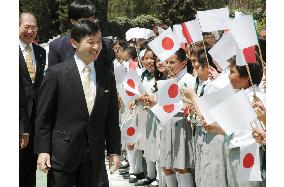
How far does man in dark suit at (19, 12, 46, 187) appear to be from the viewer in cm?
502

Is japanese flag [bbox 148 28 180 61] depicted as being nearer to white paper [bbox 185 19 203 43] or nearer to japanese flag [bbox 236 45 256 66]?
white paper [bbox 185 19 203 43]

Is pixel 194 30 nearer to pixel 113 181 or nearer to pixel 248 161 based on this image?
pixel 248 161

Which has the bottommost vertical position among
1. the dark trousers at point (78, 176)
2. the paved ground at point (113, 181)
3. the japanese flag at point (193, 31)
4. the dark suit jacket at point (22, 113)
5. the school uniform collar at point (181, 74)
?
the paved ground at point (113, 181)

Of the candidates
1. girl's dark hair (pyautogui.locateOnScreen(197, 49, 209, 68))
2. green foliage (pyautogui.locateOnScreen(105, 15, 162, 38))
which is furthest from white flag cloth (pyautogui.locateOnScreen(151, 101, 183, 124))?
green foliage (pyautogui.locateOnScreen(105, 15, 162, 38))

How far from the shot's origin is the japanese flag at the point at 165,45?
556cm

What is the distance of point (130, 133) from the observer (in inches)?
265

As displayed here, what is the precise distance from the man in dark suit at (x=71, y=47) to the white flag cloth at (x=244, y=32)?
1.46m

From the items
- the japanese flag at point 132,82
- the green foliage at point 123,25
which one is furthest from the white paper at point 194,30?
the green foliage at point 123,25

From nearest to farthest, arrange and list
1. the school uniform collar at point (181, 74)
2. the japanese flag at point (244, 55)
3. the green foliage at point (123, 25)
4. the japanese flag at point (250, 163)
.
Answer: the japanese flag at point (250, 163) < the japanese flag at point (244, 55) < the school uniform collar at point (181, 74) < the green foliage at point (123, 25)

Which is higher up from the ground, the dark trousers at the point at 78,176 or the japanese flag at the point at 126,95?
the japanese flag at the point at 126,95

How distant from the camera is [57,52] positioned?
504 centimetres

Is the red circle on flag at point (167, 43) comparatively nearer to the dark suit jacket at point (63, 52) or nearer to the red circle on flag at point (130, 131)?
the dark suit jacket at point (63, 52)

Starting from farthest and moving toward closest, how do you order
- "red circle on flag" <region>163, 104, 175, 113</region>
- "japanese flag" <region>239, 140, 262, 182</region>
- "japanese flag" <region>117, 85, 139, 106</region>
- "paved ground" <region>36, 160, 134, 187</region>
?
"paved ground" <region>36, 160, 134, 187</region>, "japanese flag" <region>117, 85, 139, 106</region>, "red circle on flag" <region>163, 104, 175, 113</region>, "japanese flag" <region>239, 140, 262, 182</region>

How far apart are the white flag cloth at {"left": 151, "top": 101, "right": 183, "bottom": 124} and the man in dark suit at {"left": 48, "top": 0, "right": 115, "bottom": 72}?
2.30 feet
